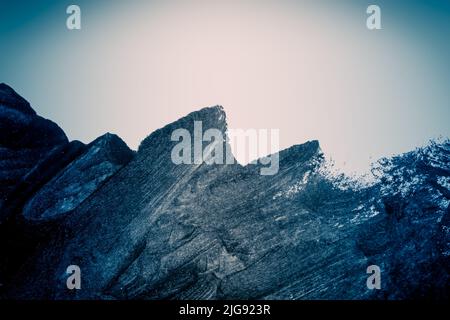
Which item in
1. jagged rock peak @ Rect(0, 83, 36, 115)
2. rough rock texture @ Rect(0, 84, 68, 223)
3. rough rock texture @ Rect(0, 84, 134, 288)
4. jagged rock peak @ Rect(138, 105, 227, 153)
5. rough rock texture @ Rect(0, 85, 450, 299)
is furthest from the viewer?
jagged rock peak @ Rect(0, 83, 36, 115)

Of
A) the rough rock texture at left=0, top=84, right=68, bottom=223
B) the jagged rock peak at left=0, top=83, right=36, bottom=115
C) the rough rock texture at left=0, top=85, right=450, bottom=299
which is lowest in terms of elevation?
the rough rock texture at left=0, top=85, right=450, bottom=299

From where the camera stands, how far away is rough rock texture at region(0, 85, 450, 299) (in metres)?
10.6

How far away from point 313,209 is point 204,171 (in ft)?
17.1

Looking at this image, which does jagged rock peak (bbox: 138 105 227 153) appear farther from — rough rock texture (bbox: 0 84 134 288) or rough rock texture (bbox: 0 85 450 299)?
rough rock texture (bbox: 0 84 134 288)

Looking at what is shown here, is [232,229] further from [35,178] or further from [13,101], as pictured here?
[13,101]

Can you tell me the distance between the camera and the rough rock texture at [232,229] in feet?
34.8

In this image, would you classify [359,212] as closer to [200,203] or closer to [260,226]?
[260,226]

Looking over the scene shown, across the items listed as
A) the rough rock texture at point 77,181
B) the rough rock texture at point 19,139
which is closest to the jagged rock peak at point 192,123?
the rough rock texture at point 77,181

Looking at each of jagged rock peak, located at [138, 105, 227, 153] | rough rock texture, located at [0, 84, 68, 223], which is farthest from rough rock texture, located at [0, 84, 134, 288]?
jagged rock peak, located at [138, 105, 227, 153]

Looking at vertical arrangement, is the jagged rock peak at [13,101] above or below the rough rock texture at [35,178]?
above

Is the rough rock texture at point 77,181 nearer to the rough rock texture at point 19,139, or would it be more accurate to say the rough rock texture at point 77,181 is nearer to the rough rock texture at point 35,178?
the rough rock texture at point 35,178

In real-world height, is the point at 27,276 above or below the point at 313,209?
below

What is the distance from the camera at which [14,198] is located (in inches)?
470
